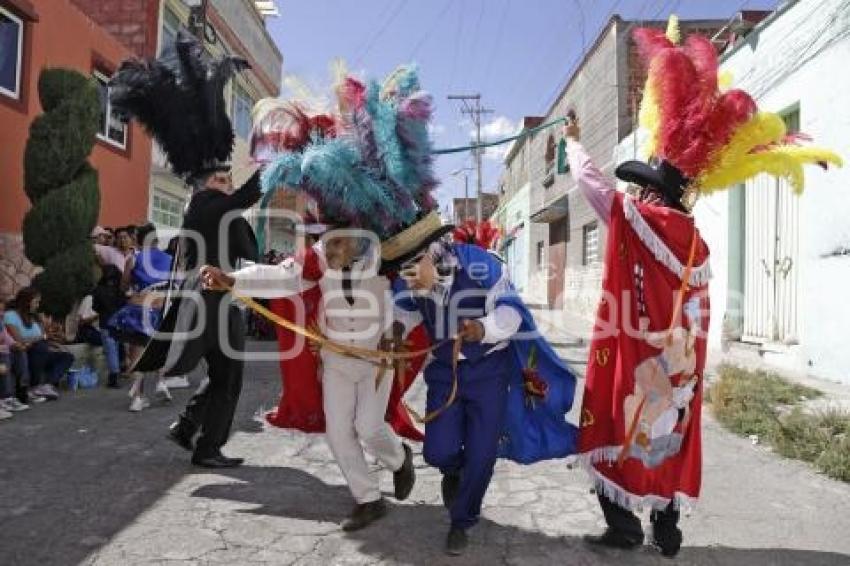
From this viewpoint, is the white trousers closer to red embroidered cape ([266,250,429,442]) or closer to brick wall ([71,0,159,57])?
red embroidered cape ([266,250,429,442])

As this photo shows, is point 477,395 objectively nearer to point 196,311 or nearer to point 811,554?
point 811,554

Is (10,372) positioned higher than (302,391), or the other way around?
(302,391)

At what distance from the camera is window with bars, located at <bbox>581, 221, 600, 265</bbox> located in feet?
62.2

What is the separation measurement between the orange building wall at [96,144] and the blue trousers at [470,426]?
7346 millimetres

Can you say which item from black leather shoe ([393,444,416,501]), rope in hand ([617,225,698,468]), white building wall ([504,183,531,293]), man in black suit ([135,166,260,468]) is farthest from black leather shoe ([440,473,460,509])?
white building wall ([504,183,531,293])

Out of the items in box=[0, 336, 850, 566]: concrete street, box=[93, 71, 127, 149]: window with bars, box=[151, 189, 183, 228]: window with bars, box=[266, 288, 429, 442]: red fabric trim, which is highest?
box=[93, 71, 127, 149]: window with bars

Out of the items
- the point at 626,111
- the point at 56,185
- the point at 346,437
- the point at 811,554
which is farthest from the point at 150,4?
the point at 811,554

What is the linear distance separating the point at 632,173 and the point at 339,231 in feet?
4.76

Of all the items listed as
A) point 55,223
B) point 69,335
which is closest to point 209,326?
→ point 55,223

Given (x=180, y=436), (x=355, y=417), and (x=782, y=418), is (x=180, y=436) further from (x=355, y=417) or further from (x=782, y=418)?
(x=782, y=418)

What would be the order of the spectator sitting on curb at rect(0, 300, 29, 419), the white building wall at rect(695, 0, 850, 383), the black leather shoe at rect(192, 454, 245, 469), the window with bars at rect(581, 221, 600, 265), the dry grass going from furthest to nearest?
1. the window with bars at rect(581, 221, 600, 265)
2. the white building wall at rect(695, 0, 850, 383)
3. the spectator sitting on curb at rect(0, 300, 29, 419)
4. the dry grass
5. the black leather shoe at rect(192, 454, 245, 469)

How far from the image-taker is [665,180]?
11.2 feet

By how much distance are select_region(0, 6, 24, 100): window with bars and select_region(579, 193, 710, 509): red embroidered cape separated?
29.2ft

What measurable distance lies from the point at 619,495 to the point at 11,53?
9.71 m
